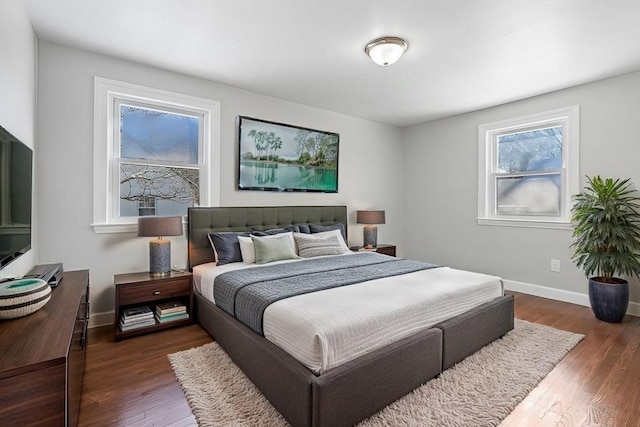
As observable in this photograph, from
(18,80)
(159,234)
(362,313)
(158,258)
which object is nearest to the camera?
(362,313)

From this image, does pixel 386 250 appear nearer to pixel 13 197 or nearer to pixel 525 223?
pixel 525 223

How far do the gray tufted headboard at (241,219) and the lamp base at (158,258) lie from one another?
0.35 metres

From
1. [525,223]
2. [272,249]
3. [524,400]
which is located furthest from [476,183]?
[524,400]

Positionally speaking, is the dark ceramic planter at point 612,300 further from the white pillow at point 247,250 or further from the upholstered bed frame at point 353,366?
the white pillow at point 247,250

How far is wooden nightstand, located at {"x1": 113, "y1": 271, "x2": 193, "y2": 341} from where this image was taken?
103 inches

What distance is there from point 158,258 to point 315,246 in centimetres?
159

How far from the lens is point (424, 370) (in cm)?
193

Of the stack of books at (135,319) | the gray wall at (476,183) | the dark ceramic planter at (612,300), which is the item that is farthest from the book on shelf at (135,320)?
the dark ceramic planter at (612,300)

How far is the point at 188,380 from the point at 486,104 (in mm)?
4548

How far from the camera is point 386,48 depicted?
258 centimetres

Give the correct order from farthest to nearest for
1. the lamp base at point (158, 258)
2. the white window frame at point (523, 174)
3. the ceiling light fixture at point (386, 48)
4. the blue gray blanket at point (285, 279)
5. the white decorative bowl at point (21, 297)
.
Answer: the white window frame at point (523, 174)
the lamp base at point (158, 258)
the ceiling light fixture at point (386, 48)
the blue gray blanket at point (285, 279)
the white decorative bowl at point (21, 297)

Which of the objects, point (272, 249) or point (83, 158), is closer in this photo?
point (83, 158)

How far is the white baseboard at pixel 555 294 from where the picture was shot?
326 centimetres

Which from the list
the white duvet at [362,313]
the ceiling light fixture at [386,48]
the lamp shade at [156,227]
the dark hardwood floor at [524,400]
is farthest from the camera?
the lamp shade at [156,227]
